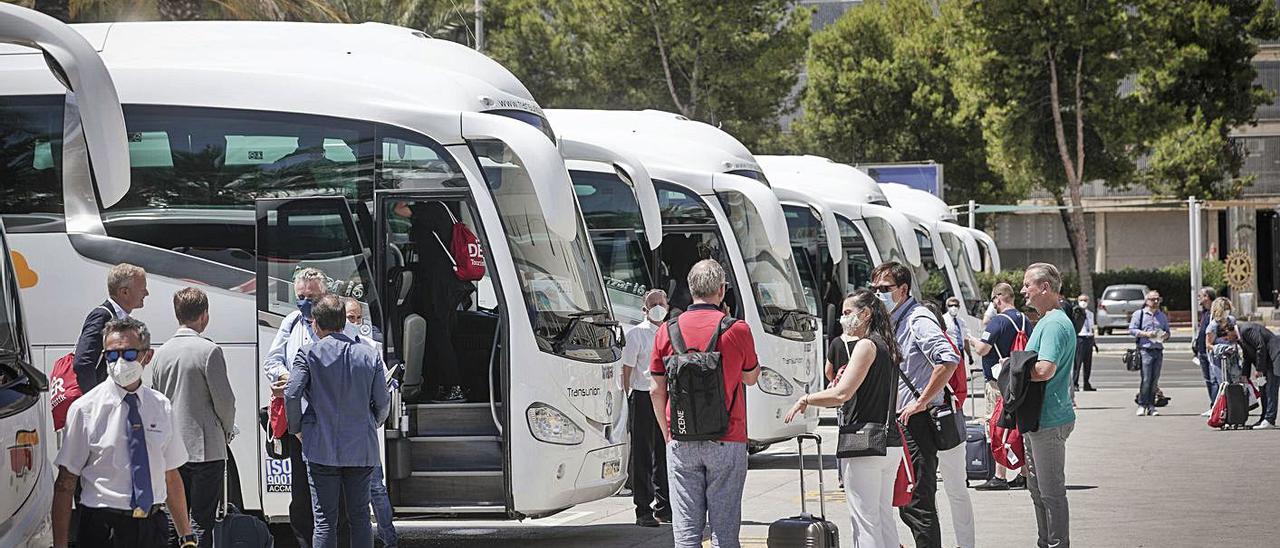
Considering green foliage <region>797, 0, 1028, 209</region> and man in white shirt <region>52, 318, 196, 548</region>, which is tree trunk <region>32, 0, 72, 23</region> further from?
green foliage <region>797, 0, 1028, 209</region>

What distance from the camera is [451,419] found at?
10797 mm

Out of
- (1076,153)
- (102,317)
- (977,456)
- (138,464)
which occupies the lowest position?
(977,456)

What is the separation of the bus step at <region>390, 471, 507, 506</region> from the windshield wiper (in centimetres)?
91

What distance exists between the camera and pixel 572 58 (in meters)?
44.8

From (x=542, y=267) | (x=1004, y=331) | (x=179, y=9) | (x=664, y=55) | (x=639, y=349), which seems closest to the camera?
(x=542, y=267)

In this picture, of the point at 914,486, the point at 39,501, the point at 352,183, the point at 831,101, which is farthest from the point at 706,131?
the point at 831,101

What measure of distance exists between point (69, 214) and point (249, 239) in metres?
1.19

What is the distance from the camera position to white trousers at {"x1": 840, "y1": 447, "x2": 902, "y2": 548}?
884cm

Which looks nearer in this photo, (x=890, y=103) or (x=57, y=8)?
(x=57, y=8)

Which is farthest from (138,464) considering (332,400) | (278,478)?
(278,478)

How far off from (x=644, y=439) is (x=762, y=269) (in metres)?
4.51

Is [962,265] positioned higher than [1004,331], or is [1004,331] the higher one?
[962,265]

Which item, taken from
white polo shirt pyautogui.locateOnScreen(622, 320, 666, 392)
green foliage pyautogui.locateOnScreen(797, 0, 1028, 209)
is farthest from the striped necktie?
green foliage pyautogui.locateOnScreen(797, 0, 1028, 209)

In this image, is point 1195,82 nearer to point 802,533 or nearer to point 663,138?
point 663,138
